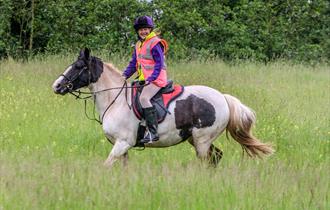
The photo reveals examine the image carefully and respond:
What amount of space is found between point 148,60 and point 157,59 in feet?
0.57

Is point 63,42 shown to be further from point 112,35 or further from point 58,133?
point 58,133


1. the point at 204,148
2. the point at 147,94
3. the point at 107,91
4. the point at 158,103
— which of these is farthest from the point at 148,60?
the point at 204,148

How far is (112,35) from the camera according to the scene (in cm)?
2233

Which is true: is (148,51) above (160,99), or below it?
above

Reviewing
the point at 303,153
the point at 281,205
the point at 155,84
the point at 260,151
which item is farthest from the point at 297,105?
the point at 281,205

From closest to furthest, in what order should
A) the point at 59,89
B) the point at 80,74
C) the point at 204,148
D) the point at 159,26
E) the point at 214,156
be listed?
the point at 59,89 < the point at 80,74 < the point at 204,148 < the point at 214,156 < the point at 159,26

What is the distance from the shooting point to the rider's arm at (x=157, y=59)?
8062 millimetres

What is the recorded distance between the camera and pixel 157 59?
26.7 feet

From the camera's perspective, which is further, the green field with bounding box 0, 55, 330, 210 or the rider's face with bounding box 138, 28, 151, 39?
the rider's face with bounding box 138, 28, 151, 39

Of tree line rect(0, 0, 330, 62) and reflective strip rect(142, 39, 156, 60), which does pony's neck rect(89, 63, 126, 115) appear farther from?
tree line rect(0, 0, 330, 62)

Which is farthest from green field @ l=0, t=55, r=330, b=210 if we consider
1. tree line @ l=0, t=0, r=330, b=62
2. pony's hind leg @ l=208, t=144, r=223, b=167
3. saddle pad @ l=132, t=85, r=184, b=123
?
tree line @ l=0, t=0, r=330, b=62

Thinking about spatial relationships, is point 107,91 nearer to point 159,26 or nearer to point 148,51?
point 148,51

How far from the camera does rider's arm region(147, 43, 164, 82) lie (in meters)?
8.06

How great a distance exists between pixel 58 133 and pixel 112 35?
12.4 metres
